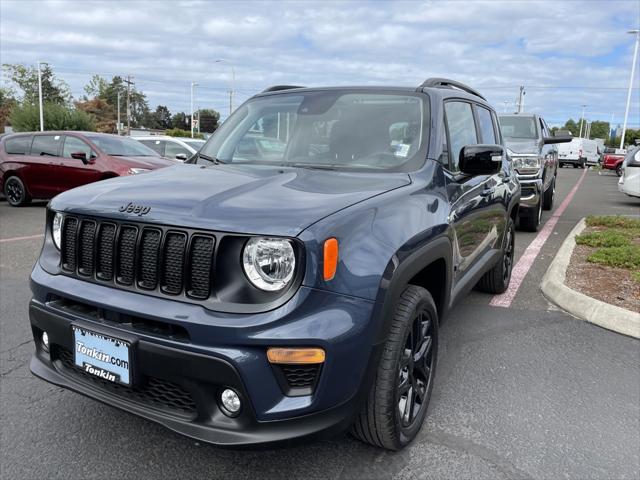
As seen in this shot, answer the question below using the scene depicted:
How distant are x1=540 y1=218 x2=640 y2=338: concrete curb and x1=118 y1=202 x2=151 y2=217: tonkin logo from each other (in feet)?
12.3

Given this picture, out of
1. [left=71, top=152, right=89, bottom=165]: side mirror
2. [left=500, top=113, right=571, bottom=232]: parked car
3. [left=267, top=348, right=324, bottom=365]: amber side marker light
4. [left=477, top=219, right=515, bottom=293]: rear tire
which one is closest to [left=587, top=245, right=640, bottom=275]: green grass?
[left=477, top=219, right=515, bottom=293]: rear tire

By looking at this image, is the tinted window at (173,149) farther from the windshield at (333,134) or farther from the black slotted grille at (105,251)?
the black slotted grille at (105,251)

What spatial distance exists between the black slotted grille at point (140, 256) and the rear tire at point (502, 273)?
3442 millimetres

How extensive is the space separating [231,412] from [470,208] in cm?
213

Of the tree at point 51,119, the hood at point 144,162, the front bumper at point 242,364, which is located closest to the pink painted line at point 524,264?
the front bumper at point 242,364

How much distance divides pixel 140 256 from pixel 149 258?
0.15 ft

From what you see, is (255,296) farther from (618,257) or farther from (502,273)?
(618,257)

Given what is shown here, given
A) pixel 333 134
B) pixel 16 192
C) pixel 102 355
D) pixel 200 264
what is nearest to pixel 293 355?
pixel 200 264

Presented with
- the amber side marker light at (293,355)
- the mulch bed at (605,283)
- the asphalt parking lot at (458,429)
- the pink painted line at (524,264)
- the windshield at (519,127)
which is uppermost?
the windshield at (519,127)

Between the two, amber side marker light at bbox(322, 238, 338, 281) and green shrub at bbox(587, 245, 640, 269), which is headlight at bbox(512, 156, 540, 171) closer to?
green shrub at bbox(587, 245, 640, 269)

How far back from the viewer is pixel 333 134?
10.8ft

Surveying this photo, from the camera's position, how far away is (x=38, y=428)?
274 cm

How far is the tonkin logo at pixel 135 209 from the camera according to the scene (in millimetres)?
2225

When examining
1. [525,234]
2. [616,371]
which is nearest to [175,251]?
[616,371]
